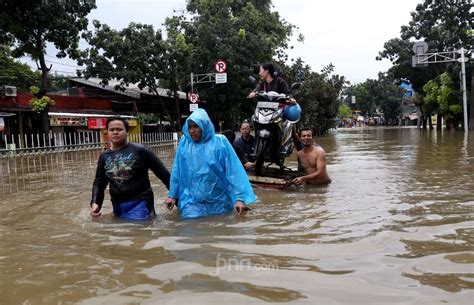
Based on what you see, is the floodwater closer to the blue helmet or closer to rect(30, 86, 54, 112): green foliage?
the blue helmet

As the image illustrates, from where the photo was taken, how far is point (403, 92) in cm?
7625

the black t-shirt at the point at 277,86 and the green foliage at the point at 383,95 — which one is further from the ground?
the green foliage at the point at 383,95

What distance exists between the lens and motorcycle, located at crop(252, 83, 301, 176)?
650 cm

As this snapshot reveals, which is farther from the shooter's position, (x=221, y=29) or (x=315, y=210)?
(x=221, y=29)

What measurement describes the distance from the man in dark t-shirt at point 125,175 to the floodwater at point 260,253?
19 cm

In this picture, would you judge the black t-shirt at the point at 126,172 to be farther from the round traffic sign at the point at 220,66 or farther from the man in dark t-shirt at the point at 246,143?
the round traffic sign at the point at 220,66

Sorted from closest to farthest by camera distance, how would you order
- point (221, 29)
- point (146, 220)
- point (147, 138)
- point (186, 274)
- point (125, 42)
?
Result: point (186, 274), point (146, 220), point (147, 138), point (125, 42), point (221, 29)

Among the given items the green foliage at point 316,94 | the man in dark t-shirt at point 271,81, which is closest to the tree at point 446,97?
the green foliage at point 316,94

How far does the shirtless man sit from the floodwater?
2.80ft

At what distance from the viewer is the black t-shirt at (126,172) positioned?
467 centimetres

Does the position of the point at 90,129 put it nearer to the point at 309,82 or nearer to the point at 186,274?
the point at 309,82

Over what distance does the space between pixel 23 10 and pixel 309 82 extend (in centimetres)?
1753

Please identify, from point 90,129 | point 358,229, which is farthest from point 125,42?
point 358,229

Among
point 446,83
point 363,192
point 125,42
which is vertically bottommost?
point 363,192
